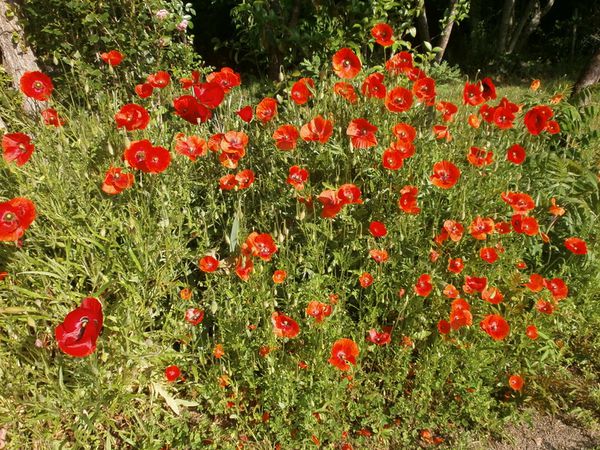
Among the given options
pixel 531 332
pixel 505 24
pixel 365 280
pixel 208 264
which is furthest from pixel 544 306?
pixel 505 24

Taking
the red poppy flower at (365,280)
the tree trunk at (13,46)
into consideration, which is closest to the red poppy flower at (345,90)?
the red poppy flower at (365,280)

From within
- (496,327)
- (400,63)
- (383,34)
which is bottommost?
(496,327)

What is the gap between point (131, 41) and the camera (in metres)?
4.20

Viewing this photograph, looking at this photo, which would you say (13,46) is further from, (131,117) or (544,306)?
(544,306)

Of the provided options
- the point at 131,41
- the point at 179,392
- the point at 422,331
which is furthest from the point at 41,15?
the point at 422,331

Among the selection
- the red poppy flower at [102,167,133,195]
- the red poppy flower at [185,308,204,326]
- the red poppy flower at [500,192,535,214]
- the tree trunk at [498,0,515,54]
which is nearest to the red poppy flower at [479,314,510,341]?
the red poppy flower at [500,192,535,214]

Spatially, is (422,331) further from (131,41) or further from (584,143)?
(131,41)

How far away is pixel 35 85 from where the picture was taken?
7.39ft

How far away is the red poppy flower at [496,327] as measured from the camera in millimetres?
2008

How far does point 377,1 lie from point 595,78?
194 centimetres

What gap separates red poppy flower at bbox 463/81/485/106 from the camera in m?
2.51

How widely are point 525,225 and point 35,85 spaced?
248 centimetres

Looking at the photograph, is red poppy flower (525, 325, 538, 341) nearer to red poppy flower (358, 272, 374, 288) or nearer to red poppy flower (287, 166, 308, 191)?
red poppy flower (358, 272, 374, 288)

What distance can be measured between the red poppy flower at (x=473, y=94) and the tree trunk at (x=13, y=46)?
334 centimetres
